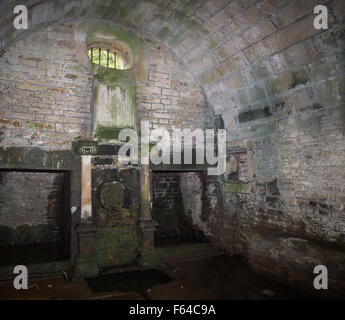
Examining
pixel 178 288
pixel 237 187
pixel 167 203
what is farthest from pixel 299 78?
pixel 167 203

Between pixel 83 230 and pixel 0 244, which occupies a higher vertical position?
pixel 83 230

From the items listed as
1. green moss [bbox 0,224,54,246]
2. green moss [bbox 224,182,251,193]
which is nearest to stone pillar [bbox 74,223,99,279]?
green moss [bbox 0,224,54,246]

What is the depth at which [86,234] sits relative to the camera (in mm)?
4297

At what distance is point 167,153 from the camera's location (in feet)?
17.0

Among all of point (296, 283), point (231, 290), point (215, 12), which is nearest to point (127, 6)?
point (215, 12)

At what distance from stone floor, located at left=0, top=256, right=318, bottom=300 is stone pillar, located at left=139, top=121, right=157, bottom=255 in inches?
21.7

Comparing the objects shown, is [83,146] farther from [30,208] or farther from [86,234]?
[30,208]

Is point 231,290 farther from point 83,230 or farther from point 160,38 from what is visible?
point 160,38

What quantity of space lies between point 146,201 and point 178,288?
1.66 metres

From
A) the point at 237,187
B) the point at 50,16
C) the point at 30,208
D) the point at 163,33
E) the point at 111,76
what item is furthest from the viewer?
the point at 30,208

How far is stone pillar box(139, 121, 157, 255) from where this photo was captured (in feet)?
15.7

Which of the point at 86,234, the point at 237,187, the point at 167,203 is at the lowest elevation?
the point at 86,234

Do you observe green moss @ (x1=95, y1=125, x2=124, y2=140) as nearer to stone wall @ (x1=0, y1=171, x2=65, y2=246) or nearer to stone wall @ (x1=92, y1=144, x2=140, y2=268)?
stone wall @ (x1=92, y1=144, x2=140, y2=268)

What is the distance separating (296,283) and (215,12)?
4352mm
